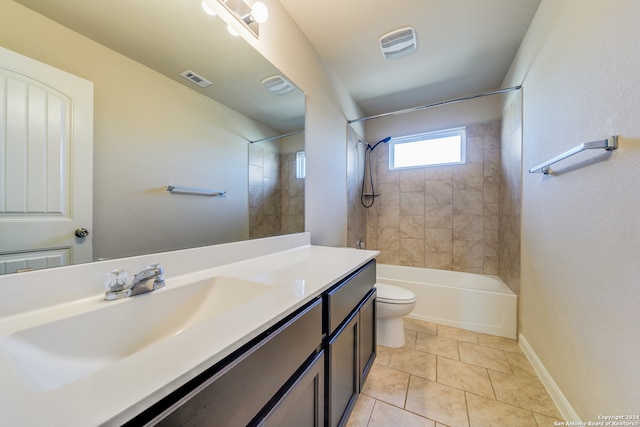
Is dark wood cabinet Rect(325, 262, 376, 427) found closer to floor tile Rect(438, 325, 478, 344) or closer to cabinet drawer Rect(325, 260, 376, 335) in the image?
cabinet drawer Rect(325, 260, 376, 335)

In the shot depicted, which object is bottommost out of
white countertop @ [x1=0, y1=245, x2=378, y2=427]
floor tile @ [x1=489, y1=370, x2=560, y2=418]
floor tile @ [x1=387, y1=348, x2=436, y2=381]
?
floor tile @ [x1=387, y1=348, x2=436, y2=381]

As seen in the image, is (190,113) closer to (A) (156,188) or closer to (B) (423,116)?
(A) (156,188)

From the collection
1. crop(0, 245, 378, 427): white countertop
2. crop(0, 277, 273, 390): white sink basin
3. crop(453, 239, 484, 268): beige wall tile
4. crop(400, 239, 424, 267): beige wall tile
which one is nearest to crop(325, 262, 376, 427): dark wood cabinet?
crop(0, 245, 378, 427): white countertop

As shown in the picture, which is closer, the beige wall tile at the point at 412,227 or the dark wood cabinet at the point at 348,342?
the dark wood cabinet at the point at 348,342

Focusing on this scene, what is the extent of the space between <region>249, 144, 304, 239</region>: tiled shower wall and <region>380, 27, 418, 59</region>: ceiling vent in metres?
1.19

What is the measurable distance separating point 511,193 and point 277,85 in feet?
7.23

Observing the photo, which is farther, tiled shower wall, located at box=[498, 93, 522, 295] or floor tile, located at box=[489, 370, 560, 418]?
tiled shower wall, located at box=[498, 93, 522, 295]

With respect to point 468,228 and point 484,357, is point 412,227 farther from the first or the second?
point 484,357

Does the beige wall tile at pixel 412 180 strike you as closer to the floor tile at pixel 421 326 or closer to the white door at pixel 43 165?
the floor tile at pixel 421 326

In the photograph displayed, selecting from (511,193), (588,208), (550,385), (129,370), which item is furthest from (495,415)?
(511,193)

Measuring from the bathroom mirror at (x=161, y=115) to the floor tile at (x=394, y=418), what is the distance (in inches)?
44.3

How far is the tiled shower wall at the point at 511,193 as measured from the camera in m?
1.89

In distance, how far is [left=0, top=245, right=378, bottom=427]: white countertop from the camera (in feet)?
0.94

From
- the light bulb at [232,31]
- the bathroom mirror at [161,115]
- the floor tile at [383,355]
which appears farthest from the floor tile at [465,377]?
the light bulb at [232,31]
